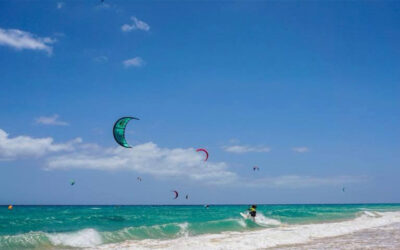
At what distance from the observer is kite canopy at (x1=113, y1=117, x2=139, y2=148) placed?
1359 centimetres

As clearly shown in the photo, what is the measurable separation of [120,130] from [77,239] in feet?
25.5

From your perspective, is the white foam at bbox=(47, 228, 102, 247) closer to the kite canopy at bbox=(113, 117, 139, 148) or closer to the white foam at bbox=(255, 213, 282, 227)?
the kite canopy at bbox=(113, 117, 139, 148)

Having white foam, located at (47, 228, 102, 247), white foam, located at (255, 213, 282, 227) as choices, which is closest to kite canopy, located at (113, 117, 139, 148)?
white foam, located at (47, 228, 102, 247)

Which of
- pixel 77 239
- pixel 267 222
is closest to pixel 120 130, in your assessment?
pixel 77 239

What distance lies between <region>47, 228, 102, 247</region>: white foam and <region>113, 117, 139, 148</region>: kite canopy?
6.15 metres

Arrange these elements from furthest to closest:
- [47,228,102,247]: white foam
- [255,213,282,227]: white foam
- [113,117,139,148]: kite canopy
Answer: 1. [255,213,282,227]: white foam
2. [47,228,102,247]: white foam
3. [113,117,139,148]: kite canopy

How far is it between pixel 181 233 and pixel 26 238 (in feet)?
27.0

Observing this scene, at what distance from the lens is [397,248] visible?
12438mm

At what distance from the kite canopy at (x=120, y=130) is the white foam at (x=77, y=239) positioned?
6.15 m

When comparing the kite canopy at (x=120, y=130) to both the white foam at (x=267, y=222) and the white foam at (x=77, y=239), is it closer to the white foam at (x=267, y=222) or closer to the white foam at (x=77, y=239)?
the white foam at (x=77, y=239)

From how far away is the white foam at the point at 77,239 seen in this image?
17259mm

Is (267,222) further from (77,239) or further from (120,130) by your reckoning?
(120,130)

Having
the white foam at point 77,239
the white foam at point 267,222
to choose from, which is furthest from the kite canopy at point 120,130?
the white foam at point 267,222

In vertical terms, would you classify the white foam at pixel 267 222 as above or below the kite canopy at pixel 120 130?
below
